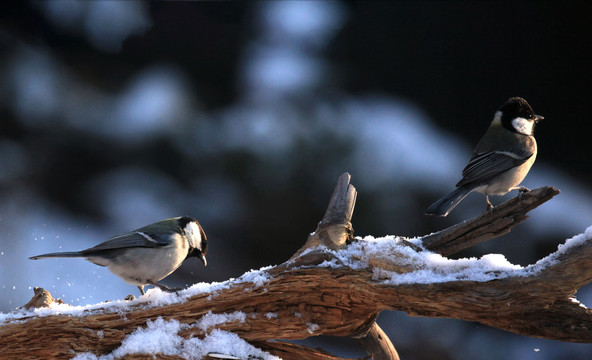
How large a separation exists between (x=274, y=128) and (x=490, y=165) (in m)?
1.15

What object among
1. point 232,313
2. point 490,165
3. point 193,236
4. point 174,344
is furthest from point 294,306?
point 490,165

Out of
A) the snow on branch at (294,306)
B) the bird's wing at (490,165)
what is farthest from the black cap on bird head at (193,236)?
the bird's wing at (490,165)

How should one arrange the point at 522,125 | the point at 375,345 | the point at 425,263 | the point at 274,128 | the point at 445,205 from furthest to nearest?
the point at 274,128
the point at 522,125
the point at 375,345
the point at 445,205
the point at 425,263

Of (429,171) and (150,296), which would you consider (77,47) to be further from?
(429,171)

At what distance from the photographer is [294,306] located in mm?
1660

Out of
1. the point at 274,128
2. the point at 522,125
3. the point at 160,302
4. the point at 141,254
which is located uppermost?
the point at 274,128

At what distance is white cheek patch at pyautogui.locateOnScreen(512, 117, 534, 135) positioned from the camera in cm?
201

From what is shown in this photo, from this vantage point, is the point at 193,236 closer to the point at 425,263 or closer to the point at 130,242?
the point at 130,242

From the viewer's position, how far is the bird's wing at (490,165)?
185 centimetres

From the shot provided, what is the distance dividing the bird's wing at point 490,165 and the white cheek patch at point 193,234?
3.35 feet

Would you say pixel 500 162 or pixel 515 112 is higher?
pixel 515 112

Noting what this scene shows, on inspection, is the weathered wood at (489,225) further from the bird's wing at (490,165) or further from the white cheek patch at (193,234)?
the white cheek patch at (193,234)

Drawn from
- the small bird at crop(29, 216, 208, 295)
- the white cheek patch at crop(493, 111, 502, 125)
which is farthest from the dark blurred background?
the small bird at crop(29, 216, 208, 295)

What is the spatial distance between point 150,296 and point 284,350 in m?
0.48
